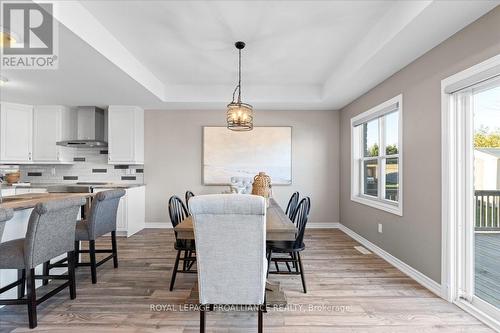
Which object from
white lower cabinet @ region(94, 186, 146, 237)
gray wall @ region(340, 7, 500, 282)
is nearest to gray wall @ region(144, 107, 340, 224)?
white lower cabinet @ region(94, 186, 146, 237)

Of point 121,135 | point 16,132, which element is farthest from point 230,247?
point 16,132

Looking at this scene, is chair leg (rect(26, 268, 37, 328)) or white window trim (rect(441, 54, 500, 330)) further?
white window trim (rect(441, 54, 500, 330))

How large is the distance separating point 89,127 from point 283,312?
4593 mm

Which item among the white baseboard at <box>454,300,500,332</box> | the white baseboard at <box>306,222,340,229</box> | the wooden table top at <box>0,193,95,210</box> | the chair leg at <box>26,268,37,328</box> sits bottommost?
the white baseboard at <box>454,300,500,332</box>

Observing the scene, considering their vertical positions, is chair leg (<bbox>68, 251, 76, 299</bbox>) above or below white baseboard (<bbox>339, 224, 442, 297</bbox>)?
above

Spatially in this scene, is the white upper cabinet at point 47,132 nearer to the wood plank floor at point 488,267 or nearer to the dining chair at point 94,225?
the dining chair at point 94,225

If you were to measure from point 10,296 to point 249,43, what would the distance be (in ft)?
10.9

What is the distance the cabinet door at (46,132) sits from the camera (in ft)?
15.9

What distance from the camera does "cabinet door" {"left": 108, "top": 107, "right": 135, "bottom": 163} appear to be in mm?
4859

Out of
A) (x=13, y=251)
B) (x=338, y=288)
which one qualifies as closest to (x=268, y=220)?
(x=338, y=288)

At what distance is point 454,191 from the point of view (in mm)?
2348

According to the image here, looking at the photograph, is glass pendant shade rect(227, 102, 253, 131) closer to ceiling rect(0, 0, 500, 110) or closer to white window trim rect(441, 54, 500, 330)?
ceiling rect(0, 0, 500, 110)

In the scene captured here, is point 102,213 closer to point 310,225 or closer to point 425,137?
point 425,137

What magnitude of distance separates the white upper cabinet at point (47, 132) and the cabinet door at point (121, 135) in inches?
37.0
